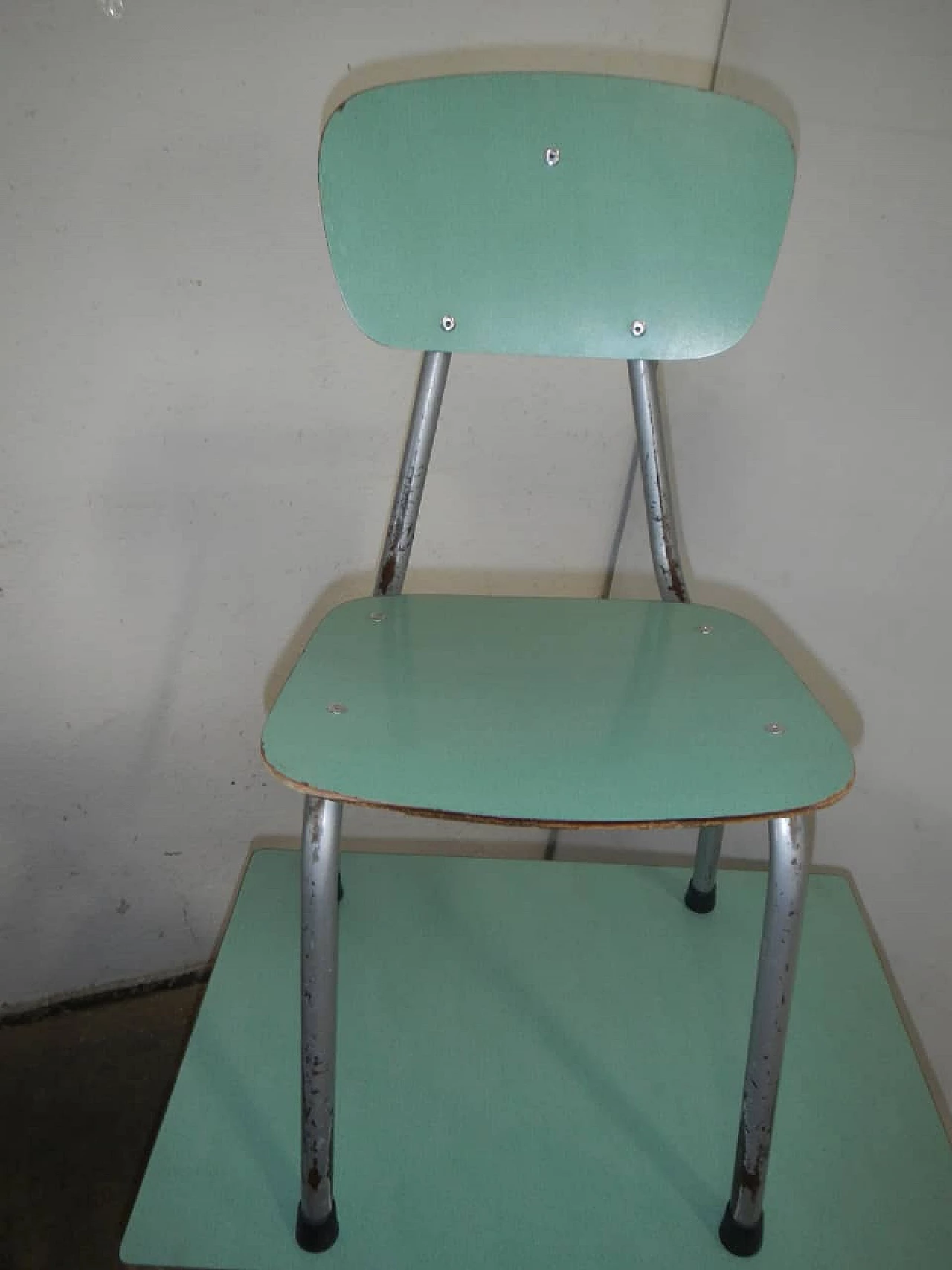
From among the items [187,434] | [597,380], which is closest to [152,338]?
[187,434]

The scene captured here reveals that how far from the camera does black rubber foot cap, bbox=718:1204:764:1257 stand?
0.68 metres

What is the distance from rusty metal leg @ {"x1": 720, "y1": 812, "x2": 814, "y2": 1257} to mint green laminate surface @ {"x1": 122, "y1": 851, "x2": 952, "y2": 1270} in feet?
0.44

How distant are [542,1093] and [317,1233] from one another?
215mm

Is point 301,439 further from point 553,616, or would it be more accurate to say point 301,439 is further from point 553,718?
point 553,718

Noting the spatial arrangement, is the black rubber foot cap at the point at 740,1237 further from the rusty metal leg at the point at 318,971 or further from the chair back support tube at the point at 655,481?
the chair back support tube at the point at 655,481

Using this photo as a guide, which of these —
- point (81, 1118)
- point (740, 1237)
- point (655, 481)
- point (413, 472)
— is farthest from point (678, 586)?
point (81, 1118)

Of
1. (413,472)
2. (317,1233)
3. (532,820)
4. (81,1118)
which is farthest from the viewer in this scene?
(81,1118)

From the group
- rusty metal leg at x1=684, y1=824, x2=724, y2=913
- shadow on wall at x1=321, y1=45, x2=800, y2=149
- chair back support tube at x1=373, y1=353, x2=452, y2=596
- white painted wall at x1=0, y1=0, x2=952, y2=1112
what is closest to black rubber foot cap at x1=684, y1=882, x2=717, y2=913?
rusty metal leg at x1=684, y1=824, x2=724, y2=913

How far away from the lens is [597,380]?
3.04 feet

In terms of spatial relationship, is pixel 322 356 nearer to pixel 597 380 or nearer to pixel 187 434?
pixel 187 434

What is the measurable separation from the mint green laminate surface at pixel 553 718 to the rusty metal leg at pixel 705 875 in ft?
0.97

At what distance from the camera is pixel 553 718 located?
60 centimetres

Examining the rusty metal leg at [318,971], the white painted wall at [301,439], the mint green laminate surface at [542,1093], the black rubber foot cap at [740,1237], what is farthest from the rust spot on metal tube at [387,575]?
the black rubber foot cap at [740,1237]

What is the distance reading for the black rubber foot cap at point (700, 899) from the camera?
99 centimetres
